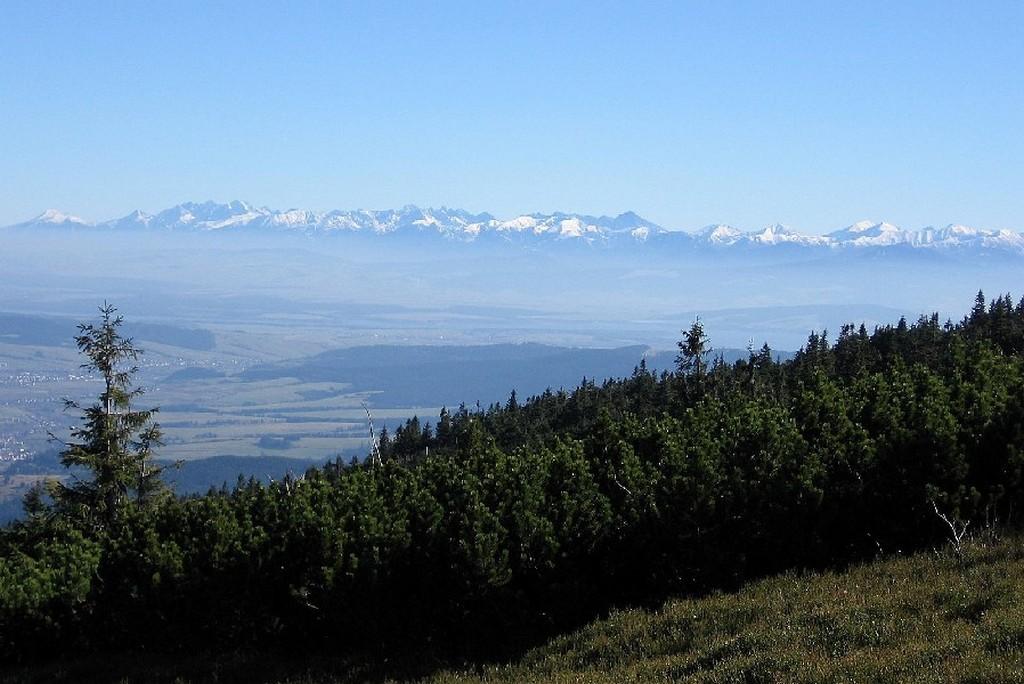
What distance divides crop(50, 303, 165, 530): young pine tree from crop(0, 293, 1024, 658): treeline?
11110 mm

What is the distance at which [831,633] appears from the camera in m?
11.6

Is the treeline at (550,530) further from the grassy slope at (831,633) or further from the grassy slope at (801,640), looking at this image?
the grassy slope at (831,633)

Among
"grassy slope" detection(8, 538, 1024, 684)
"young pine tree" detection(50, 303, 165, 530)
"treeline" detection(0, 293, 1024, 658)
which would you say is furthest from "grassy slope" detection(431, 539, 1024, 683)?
"young pine tree" detection(50, 303, 165, 530)

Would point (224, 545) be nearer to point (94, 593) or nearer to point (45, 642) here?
point (94, 593)

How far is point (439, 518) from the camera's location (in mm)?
16500

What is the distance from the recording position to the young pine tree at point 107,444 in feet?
104

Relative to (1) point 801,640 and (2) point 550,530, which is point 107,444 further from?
(1) point 801,640

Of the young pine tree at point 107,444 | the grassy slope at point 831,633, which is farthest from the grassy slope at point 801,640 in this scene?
the young pine tree at point 107,444

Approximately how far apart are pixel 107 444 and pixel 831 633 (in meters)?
26.1

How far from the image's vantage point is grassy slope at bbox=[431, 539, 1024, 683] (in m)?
10.1

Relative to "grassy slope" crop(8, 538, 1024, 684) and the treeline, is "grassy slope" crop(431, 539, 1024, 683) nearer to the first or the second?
"grassy slope" crop(8, 538, 1024, 684)

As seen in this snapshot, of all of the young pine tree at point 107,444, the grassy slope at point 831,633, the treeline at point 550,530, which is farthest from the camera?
the young pine tree at point 107,444

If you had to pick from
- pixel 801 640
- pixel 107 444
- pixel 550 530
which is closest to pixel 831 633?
pixel 801 640

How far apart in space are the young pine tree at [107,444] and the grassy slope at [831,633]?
20.8m
